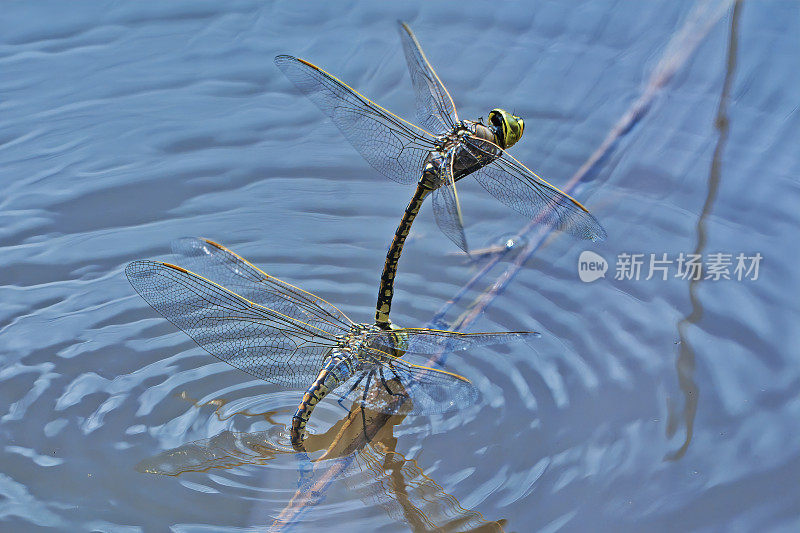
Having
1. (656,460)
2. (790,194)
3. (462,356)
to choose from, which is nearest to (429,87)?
(462,356)

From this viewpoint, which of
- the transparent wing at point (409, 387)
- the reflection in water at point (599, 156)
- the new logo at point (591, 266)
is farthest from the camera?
the new logo at point (591, 266)

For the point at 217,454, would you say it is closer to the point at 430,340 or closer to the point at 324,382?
the point at 324,382

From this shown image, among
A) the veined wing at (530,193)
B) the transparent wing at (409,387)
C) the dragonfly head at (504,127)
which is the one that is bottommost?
the transparent wing at (409,387)

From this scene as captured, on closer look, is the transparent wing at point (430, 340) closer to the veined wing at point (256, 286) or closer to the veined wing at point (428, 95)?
the veined wing at point (256, 286)

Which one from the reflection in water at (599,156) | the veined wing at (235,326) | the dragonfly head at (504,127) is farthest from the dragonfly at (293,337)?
the dragonfly head at (504,127)

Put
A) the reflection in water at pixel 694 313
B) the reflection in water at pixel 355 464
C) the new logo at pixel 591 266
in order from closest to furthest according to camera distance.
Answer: the reflection in water at pixel 355 464 < the reflection in water at pixel 694 313 < the new logo at pixel 591 266
